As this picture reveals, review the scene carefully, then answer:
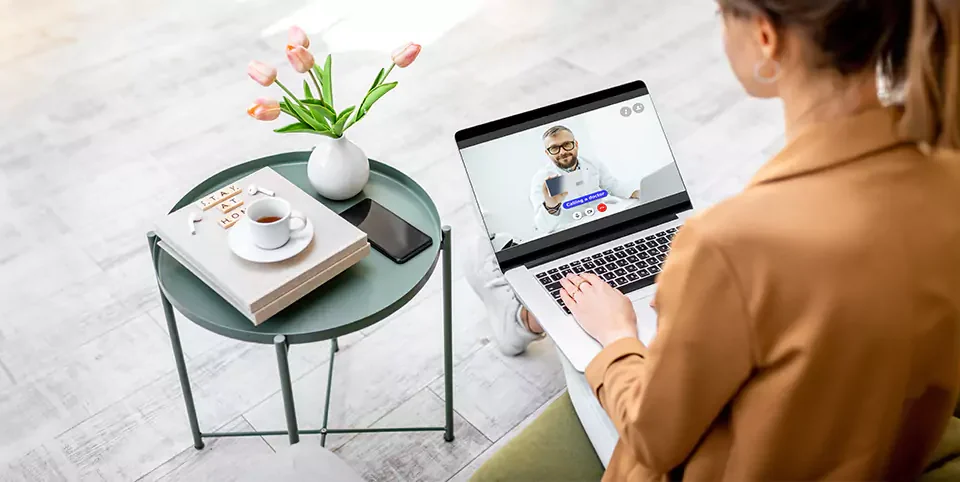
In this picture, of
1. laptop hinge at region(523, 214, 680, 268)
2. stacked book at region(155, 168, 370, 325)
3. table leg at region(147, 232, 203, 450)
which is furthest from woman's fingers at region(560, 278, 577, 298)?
table leg at region(147, 232, 203, 450)

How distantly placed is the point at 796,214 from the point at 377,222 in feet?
3.07

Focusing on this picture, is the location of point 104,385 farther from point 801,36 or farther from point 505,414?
point 801,36

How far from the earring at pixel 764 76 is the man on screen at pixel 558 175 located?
684 millimetres

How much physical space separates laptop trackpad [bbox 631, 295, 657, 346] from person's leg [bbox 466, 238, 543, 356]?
1.40 ft

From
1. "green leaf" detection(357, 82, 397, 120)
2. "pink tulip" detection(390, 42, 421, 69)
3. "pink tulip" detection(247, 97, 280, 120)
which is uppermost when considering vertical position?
"pink tulip" detection(247, 97, 280, 120)

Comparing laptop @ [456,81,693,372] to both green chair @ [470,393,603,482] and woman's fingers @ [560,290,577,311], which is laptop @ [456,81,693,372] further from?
green chair @ [470,393,603,482]

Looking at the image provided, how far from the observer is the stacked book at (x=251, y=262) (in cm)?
135

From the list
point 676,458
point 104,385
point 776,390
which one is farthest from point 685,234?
point 104,385

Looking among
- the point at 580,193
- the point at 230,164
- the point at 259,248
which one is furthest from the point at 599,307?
the point at 230,164

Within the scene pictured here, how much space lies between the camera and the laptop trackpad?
1.33 metres

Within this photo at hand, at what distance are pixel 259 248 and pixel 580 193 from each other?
0.54 meters

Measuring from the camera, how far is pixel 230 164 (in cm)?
257

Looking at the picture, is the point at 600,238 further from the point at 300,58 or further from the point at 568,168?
the point at 300,58

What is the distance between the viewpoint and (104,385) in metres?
1.92
